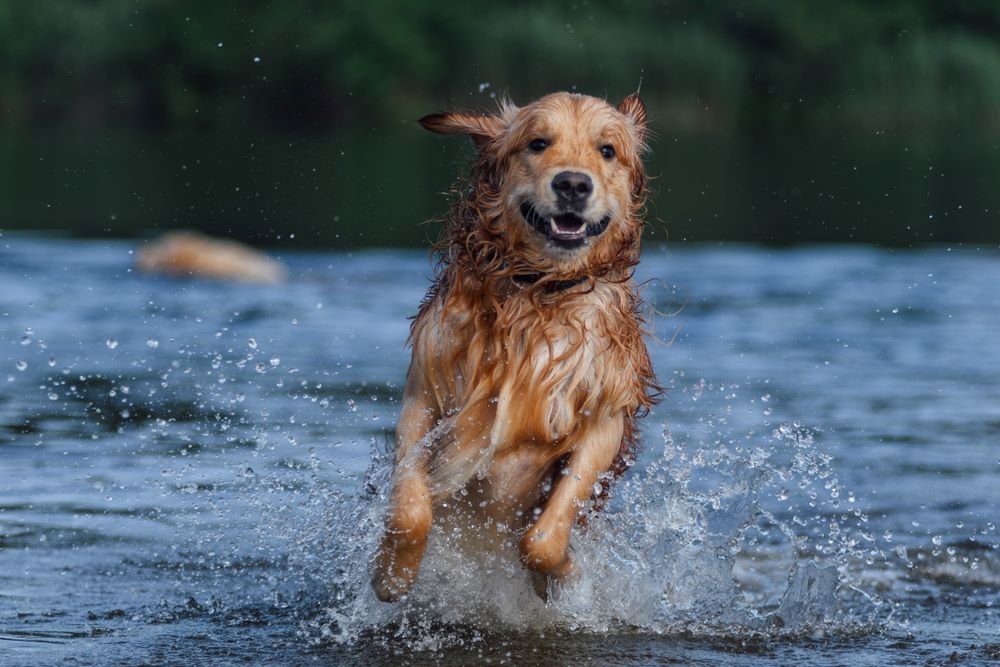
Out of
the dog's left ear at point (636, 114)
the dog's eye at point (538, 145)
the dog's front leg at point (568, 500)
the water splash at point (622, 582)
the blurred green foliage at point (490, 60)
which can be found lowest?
the water splash at point (622, 582)

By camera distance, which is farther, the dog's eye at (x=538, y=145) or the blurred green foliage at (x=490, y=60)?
the blurred green foliage at (x=490, y=60)

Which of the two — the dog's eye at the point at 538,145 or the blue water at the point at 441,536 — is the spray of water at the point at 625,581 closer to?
the blue water at the point at 441,536

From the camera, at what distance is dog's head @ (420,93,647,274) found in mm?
5219

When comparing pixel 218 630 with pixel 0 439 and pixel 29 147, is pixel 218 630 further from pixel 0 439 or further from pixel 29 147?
pixel 29 147

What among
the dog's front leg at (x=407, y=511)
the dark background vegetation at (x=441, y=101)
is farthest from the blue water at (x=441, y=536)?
the dark background vegetation at (x=441, y=101)

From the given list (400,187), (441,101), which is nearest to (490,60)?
(441,101)

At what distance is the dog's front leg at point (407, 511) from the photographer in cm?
525

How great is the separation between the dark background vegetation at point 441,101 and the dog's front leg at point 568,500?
603 inches

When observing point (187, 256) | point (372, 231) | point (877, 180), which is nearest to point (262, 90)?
point (877, 180)

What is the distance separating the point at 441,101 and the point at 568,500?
21.4 metres

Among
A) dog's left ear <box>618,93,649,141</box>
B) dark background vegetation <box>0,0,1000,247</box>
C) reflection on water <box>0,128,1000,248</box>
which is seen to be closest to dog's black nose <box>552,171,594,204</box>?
dog's left ear <box>618,93,649,141</box>

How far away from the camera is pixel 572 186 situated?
16.9 feet

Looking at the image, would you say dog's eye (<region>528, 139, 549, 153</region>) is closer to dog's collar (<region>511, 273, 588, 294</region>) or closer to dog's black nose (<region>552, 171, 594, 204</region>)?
dog's black nose (<region>552, 171, 594, 204</region>)

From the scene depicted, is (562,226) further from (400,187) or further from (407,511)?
(400,187)
